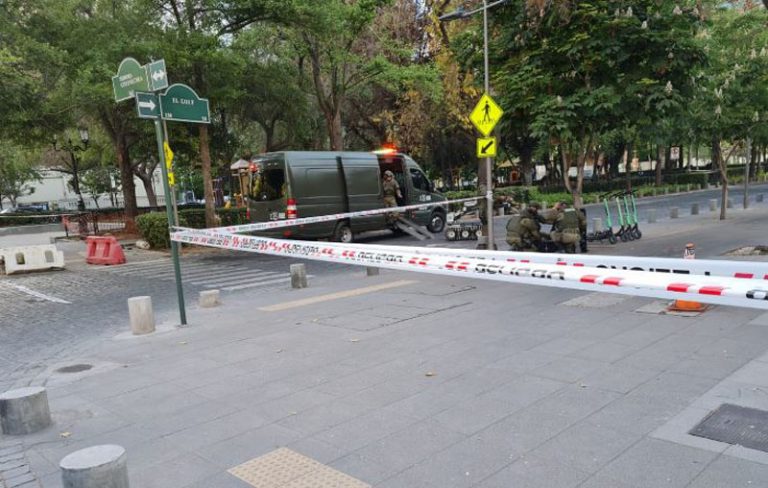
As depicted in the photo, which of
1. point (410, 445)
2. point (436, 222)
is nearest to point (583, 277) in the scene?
point (410, 445)

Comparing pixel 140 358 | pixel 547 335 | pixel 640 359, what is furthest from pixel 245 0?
pixel 640 359

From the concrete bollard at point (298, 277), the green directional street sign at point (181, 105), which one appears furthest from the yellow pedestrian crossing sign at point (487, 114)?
the green directional street sign at point (181, 105)

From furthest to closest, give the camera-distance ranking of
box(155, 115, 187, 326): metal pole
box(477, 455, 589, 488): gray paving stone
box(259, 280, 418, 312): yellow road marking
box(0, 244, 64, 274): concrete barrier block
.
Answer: box(0, 244, 64, 274): concrete barrier block → box(259, 280, 418, 312): yellow road marking → box(155, 115, 187, 326): metal pole → box(477, 455, 589, 488): gray paving stone

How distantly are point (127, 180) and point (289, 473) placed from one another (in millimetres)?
23413

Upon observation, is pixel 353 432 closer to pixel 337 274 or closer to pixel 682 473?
pixel 682 473

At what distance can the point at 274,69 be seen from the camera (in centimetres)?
2156

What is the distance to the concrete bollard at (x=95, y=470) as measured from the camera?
9.93ft

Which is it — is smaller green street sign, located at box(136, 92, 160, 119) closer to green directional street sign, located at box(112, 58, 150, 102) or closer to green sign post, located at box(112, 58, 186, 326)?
green sign post, located at box(112, 58, 186, 326)

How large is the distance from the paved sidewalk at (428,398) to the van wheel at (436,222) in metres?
12.5

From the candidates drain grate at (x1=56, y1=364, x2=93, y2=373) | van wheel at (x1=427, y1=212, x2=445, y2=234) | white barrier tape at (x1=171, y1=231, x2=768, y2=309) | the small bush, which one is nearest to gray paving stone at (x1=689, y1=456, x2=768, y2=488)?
white barrier tape at (x1=171, y1=231, x2=768, y2=309)

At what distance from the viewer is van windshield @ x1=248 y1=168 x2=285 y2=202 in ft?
53.0

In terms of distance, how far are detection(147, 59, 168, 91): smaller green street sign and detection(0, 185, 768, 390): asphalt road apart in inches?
136

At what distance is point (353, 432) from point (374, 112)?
29656mm

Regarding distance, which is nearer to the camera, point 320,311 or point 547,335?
point 547,335
